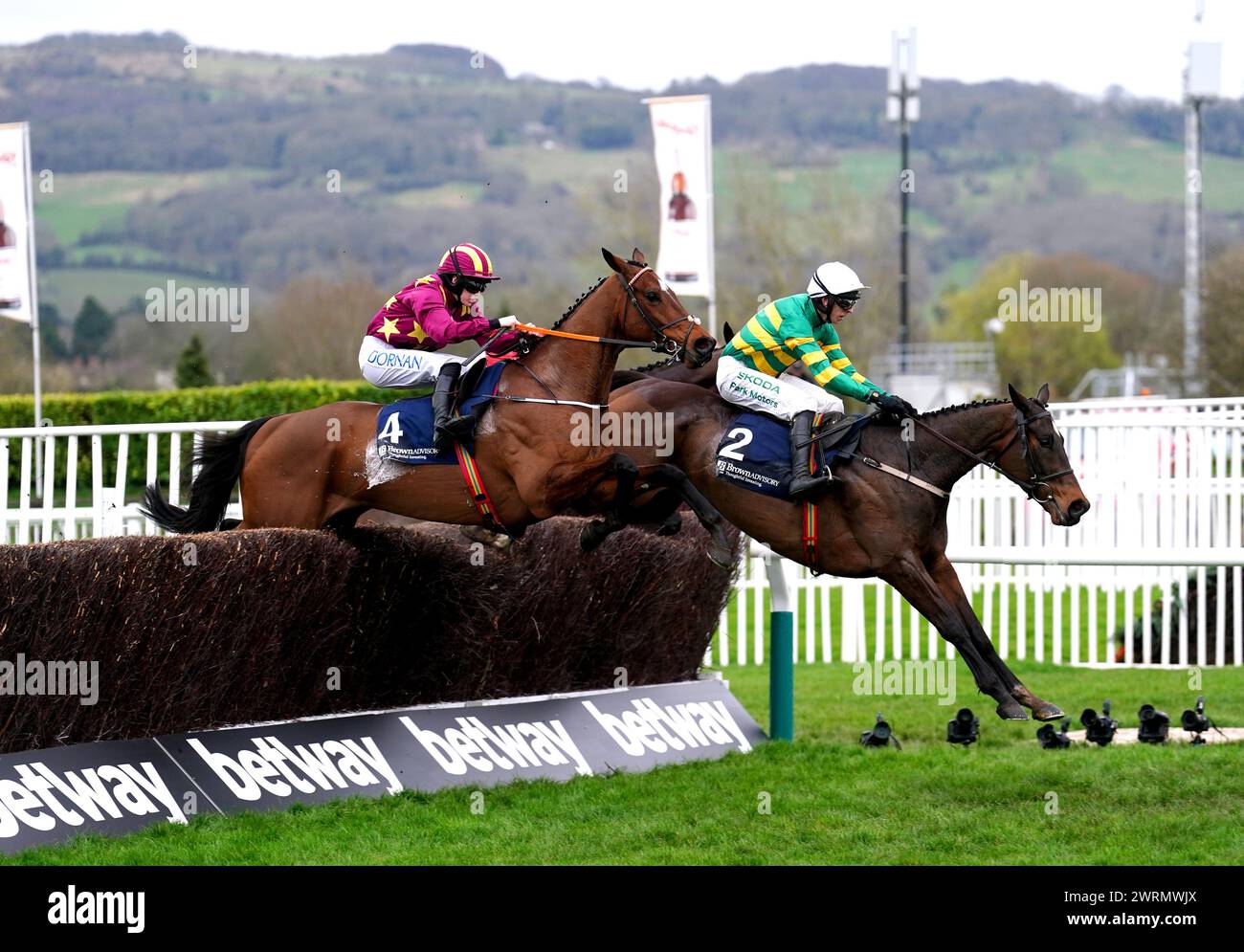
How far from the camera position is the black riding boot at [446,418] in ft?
24.2

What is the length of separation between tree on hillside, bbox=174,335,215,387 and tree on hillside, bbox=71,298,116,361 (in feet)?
109

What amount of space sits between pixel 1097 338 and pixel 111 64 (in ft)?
260

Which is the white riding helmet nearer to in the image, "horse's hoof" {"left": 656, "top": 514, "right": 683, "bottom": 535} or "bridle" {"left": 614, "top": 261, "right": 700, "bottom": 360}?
"bridle" {"left": 614, "top": 261, "right": 700, "bottom": 360}

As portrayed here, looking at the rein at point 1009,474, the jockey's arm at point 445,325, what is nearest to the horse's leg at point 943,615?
the rein at point 1009,474

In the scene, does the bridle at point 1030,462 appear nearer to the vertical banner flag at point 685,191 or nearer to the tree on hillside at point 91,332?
the vertical banner flag at point 685,191

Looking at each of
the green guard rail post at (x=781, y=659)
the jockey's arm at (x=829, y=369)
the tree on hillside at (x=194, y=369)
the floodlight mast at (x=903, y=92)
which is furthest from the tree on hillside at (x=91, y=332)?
the jockey's arm at (x=829, y=369)

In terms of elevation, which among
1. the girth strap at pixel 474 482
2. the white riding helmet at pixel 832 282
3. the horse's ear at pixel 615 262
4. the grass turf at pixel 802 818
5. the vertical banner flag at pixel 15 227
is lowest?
the grass turf at pixel 802 818

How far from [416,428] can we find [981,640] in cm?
273

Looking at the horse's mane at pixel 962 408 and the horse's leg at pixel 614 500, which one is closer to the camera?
the horse's leg at pixel 614 500

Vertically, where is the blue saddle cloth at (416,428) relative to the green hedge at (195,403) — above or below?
above

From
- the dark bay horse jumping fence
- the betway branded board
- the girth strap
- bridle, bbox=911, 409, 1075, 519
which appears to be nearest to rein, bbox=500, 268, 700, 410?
the girth strap

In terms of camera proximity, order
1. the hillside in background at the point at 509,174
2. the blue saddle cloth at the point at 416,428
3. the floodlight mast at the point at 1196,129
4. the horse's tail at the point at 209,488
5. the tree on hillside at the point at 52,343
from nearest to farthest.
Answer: the blue saddle cloth at the point at 416,428 → the horse's tail at the point at 209,488 → the floodlight mast at the point at 1196,129 → the hillside in background at the point at 509,174 → the tree on hillside at the point at 52,343

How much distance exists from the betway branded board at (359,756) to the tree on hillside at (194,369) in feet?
61.3

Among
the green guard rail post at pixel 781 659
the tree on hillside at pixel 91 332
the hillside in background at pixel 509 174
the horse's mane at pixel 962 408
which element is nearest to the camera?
the horse's mane at pixel 962 408
